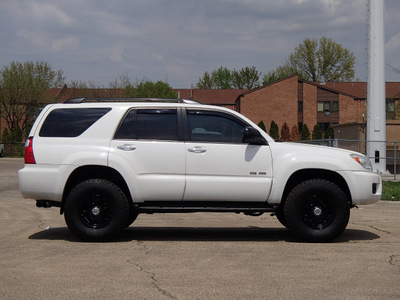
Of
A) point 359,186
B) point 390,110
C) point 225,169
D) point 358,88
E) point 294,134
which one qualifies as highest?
point 358,88

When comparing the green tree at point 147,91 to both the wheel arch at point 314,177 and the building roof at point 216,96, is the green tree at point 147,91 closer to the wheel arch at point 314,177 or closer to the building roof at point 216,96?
the building roof at point 216,96

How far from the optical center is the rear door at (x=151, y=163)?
28.4ft

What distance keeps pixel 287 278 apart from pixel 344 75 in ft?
315

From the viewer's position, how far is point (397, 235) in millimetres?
9531

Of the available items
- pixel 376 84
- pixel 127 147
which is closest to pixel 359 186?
pixel 127 147

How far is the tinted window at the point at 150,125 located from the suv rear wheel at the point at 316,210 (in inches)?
74.5

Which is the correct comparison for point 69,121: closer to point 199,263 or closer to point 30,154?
point 30,154

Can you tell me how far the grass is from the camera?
53.4 feet

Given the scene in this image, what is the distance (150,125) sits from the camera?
29.4ft

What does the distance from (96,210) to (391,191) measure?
11.1 m

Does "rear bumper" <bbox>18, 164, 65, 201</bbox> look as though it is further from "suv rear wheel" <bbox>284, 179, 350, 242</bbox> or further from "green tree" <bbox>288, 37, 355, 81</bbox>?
"green tree" <bbox>288, 37, 355, 81</bbox>

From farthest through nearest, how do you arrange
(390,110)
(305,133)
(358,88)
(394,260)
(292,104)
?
(358,88)
(292,104)
(305,133)
(390,110)
(394,260)

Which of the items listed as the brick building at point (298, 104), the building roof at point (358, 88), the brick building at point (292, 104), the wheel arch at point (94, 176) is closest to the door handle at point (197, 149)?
the wheel arch at point (94, 176)

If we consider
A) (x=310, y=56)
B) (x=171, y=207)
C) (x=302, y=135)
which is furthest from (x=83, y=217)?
(x=310, y=56)
